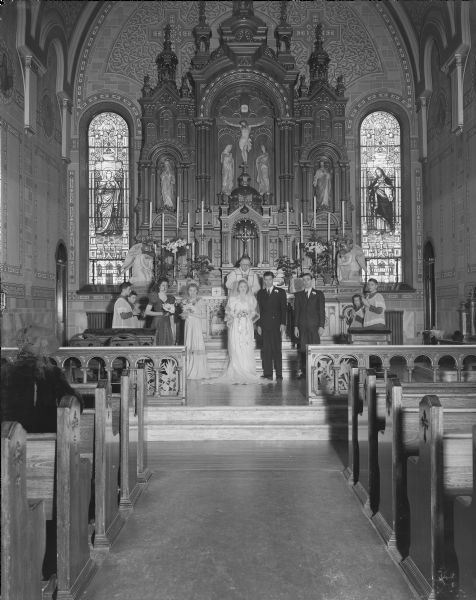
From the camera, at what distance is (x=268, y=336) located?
9.37 metres

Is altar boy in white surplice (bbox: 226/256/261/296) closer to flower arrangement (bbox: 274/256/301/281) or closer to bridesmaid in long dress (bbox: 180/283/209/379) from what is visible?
bridesmaid in long dress (bbox: 180/283/209/379)

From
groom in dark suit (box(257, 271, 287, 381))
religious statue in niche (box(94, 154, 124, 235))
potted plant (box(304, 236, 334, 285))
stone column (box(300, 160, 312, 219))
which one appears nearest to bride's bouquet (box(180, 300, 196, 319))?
groom in dark suit (box(257, 271, 287, 381))

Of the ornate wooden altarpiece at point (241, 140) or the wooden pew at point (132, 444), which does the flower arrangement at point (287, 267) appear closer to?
the ornate wooden altarpiece at point (241, 140)

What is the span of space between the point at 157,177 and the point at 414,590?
42.7 feet

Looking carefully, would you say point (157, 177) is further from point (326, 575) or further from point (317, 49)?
point (326, 575)

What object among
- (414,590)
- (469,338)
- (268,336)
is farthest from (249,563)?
(469,338)

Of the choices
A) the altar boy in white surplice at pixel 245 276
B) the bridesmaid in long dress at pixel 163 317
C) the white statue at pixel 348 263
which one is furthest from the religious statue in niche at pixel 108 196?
the bridesmaid in long dress at pixel 163 317

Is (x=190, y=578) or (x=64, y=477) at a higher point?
(x=64, y=477)

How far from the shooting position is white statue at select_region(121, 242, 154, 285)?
1312 centimetres

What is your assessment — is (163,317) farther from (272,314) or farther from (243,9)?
(243,9)

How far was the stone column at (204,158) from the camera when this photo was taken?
14.7m

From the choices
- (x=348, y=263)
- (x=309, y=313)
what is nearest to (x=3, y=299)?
(x=309, y=313)

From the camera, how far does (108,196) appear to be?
15484 millimetres

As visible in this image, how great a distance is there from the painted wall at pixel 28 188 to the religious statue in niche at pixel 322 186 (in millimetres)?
6348
